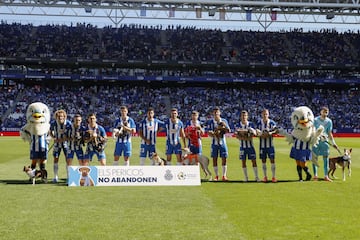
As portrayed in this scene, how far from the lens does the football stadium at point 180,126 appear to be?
27.3 feet

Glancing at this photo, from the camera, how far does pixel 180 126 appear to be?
13.9 m

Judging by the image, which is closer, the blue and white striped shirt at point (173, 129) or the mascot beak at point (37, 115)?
the mascot beak at point (37, 115)

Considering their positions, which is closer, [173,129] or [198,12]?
[173,129]

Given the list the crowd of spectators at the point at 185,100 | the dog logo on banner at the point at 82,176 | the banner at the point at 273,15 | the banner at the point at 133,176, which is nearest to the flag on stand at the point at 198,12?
the banner at the point at 273,15

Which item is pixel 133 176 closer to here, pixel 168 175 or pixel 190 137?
pixel 168 175

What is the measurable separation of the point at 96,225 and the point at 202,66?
46.1 m

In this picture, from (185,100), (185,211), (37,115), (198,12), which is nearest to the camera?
(185,211)

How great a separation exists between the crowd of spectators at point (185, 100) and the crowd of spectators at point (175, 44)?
12.5ft

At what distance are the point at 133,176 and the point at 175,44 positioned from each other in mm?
44271

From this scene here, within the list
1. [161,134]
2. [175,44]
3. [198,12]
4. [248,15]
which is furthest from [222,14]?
[161,134]

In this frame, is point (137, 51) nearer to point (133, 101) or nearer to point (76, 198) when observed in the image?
point (133, 101)

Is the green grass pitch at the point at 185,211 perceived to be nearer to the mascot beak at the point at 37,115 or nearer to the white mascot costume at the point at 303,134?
the white mascot costume at the point at 303,134

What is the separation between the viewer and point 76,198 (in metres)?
10.0

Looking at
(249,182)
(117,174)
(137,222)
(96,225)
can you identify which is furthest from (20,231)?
(249,182)
